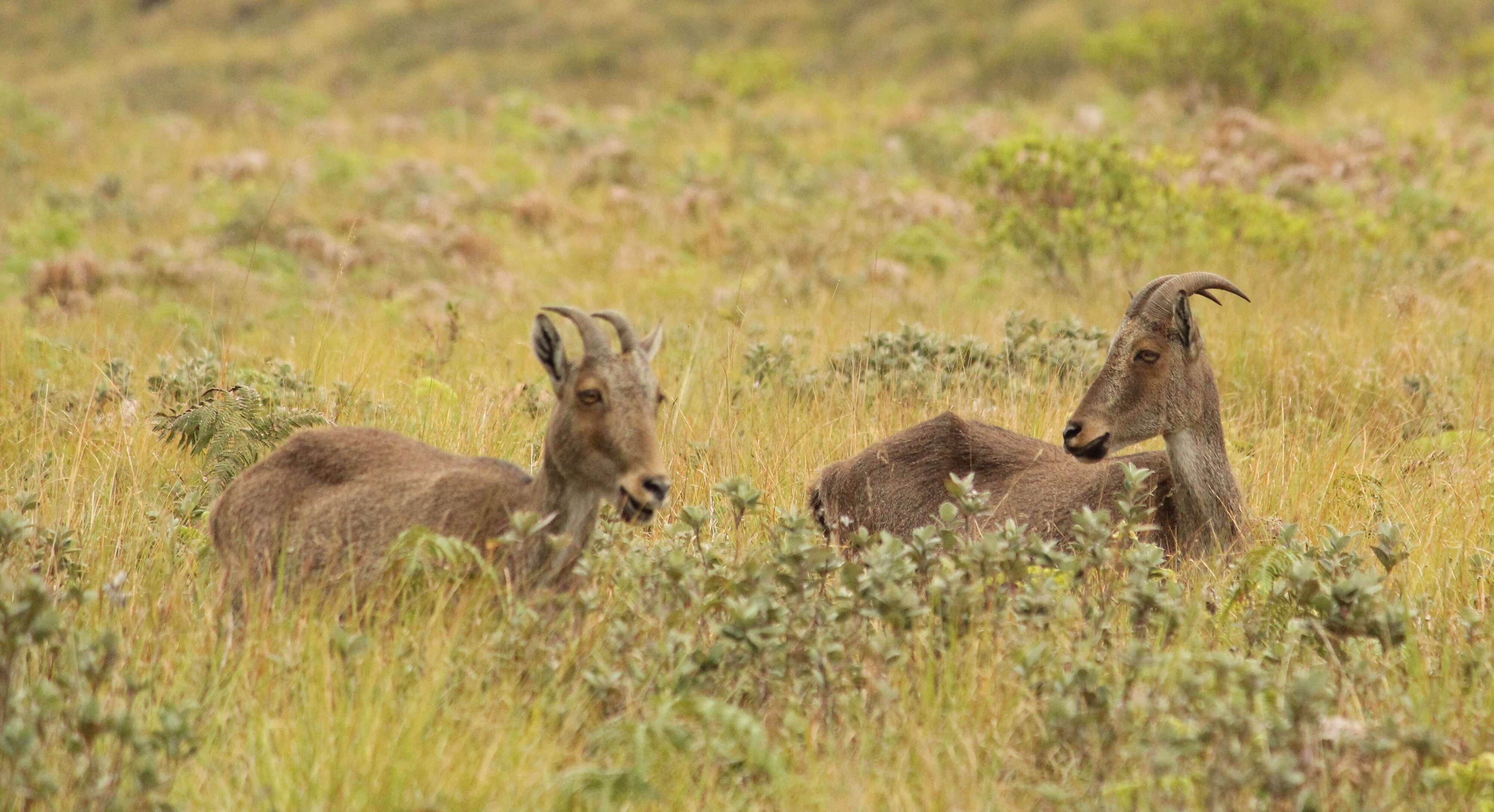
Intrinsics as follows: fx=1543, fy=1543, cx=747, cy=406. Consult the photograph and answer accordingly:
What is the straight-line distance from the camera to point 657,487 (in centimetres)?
496

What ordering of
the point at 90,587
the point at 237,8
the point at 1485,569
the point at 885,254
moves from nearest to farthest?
the point at 90,587, the point at 1485,569, the point at 885,254, the point at 237,8

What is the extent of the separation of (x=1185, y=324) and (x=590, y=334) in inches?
109

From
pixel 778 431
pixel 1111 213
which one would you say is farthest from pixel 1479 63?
pixel 778 431

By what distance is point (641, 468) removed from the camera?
499cm

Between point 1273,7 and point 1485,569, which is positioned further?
point 1273,7

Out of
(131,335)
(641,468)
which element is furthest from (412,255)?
(641,468)

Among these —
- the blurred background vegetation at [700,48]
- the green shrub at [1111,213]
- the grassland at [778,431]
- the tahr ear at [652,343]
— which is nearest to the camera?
the grassland at [778,431]

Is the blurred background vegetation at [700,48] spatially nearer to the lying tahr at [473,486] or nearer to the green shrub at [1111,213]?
the green shrub at [1111,213]

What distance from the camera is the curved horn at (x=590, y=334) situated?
502cm

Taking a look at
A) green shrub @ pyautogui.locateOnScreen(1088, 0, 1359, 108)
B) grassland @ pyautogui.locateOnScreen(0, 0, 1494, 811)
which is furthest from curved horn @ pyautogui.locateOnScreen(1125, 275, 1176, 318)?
green shrub @ pyautogui.locateOnScreen(1088, 0, 1359, 108)

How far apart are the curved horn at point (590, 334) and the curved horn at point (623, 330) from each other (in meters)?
0.05

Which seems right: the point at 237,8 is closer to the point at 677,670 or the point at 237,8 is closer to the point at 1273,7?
the point at 1273,7

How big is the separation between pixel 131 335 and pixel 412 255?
401cm

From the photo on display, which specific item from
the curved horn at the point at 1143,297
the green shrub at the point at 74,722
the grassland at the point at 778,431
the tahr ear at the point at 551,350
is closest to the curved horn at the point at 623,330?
the tahr ear at the point at 551,350
